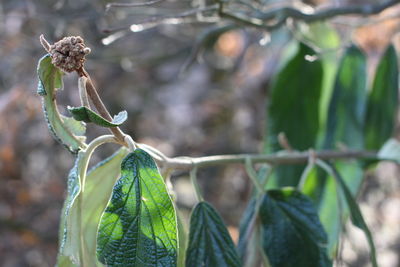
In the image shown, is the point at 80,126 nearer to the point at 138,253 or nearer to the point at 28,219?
the point at 138,253

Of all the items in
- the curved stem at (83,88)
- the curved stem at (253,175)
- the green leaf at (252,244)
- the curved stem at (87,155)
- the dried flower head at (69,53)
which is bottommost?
the green leaf at (252,244)

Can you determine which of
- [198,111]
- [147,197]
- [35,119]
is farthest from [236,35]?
[147,197]

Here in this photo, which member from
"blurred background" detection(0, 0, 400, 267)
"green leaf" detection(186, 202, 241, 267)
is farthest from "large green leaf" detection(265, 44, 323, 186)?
"green leaf" detection(186, 202, 241, 267)

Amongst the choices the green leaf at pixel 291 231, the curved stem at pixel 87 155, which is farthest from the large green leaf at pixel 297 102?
the curved stem at pixel 87 155

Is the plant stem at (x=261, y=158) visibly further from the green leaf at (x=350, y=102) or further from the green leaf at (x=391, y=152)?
the green leaf at (x=350, y=102)

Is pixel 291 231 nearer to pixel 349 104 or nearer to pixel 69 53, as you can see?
pixel 69 53

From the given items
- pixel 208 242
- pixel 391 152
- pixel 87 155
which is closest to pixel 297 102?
pixel 391 152
